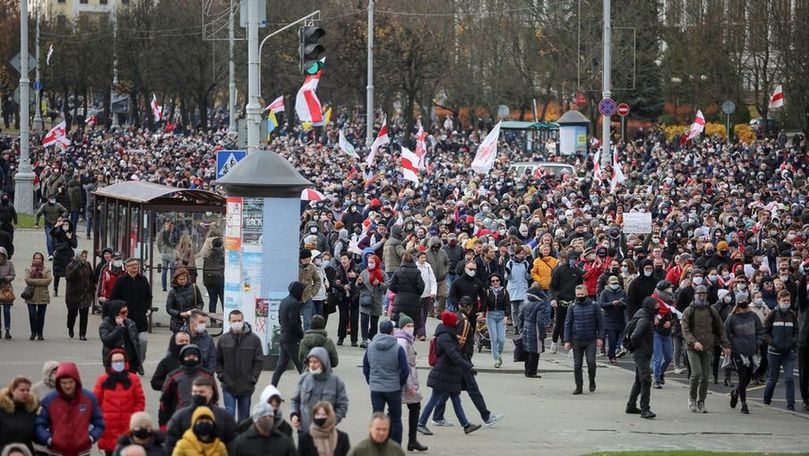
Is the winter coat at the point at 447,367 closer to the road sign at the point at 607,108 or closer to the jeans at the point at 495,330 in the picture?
the jeans at the point at 495,330

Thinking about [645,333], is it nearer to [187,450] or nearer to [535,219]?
[187,450]

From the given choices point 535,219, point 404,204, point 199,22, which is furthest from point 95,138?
point 535,219

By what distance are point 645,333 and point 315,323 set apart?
463 centimetres

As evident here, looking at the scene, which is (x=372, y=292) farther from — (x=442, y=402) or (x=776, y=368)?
(x=442, y=402)

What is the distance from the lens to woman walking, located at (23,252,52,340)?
22609 mm

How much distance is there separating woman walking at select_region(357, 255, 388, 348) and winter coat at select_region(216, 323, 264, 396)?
27.7ft

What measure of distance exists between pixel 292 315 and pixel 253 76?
718cm

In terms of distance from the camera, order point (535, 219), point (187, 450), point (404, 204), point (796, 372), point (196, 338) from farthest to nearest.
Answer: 1. point (404, 204)
2. point (535, 219)
3. point (796, 372)
4. point (196, 338)
5. point (187, 450)

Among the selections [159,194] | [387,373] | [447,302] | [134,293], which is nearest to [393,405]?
[387,373]

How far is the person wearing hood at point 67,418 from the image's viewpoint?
1233cm

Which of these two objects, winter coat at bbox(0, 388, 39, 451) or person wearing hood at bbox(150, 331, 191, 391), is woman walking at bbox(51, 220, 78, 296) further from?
winter coat at bbox(0, 388, 39, 451)

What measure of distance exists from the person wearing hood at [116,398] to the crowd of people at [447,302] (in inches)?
0.6

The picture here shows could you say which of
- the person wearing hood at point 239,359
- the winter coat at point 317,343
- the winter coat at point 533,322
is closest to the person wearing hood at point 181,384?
the person wearing hood at point 239,359

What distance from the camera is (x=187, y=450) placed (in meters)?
11.2
